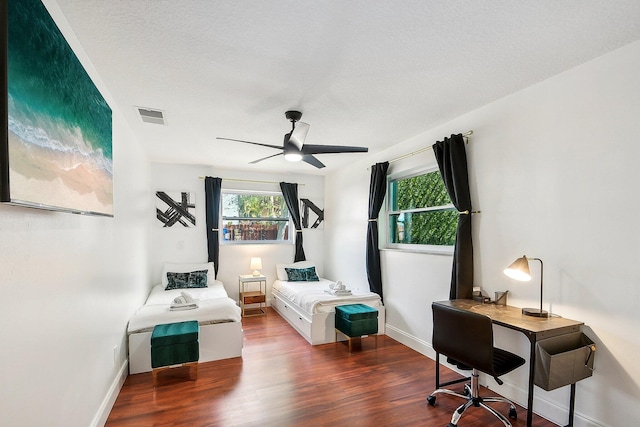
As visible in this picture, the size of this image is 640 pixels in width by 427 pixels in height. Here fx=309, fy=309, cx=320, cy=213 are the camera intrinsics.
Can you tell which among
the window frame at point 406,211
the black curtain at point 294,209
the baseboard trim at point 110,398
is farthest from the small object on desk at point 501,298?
the black curtain at point 294,209

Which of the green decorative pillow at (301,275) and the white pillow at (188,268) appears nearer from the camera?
the white pillow at (188,268)

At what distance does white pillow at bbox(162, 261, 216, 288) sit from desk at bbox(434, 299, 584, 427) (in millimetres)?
3896

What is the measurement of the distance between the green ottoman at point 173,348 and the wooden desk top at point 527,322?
251cm

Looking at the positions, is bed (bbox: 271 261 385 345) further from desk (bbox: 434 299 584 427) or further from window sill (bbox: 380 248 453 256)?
desk (bbox: 434 299 584 427)

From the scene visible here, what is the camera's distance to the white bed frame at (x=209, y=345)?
305 centimetres

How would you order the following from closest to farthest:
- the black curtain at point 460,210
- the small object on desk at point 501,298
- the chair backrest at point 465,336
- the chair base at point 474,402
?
the chair backrest at point 465,336
the chair base at point 474,402
the small object on desk at point 501,298
the black curtain at point 460,210

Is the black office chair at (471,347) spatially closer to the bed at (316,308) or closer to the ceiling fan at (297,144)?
Answer: the bed at (316,308)

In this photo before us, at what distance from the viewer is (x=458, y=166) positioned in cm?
300

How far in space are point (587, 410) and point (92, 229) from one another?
3554 millimetres

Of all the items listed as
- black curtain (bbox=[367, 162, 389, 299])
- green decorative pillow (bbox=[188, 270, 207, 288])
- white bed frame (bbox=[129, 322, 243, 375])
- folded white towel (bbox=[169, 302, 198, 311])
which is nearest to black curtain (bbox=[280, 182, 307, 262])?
green decorative pillow (bbox=[188, 270, 207, 288])

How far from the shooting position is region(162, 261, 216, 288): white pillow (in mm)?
4844

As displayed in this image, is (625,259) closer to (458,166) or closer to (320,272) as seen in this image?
(458,166)

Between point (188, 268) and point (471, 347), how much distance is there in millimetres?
4218

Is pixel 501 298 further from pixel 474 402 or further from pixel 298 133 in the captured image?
pixel 298 133
